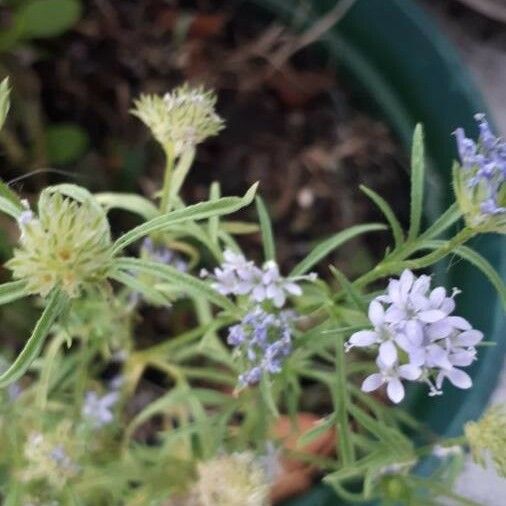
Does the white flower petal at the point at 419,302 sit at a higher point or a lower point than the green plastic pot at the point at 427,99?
lower

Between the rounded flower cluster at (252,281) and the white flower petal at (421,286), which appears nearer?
the white flower petal at (421,286)

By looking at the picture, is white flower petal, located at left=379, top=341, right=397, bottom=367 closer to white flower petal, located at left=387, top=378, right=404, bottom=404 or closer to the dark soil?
white flower petal, located at left=387, top=378, right=404, bottom=404

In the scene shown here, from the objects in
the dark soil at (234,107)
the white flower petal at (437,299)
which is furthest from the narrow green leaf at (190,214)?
the dark soil at (234,107)

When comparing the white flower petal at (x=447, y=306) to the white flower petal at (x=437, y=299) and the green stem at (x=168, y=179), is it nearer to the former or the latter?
the white flower petal at (x=437, y=299)

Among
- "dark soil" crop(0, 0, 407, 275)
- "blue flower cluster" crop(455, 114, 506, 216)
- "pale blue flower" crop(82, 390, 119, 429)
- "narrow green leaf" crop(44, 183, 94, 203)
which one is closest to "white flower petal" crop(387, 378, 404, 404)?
"blue flower cluster" crop(455, 114, 506, 216)

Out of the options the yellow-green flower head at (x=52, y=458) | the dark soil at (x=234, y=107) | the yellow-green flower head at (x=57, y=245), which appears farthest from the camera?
the dark soil at (x=234, y=107)

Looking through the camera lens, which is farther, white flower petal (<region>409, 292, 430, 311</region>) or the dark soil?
the dark soil

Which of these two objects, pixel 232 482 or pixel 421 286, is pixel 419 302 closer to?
pixel 421 286
